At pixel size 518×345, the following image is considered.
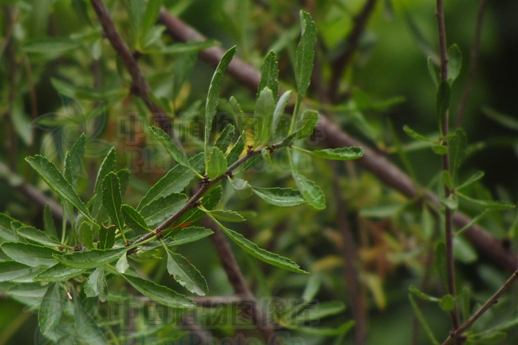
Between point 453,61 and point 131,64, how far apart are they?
277 mm

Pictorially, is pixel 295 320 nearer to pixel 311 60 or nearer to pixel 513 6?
pixel 311 60

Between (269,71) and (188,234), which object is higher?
(269,71)

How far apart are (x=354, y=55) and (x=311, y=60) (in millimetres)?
561

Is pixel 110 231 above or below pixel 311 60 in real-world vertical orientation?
below

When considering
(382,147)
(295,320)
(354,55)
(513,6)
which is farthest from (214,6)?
(513,6)

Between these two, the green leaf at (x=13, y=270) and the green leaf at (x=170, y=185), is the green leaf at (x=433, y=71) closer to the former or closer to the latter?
the green leaf at (x=170, y=185)

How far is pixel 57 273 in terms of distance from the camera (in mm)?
334

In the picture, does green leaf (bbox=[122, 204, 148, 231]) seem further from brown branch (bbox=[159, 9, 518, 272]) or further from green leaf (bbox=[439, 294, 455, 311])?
brown branch (bbox=[159, 9, 518, 272])

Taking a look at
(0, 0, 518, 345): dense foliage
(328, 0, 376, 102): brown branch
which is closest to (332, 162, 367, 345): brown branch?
(0, 0, 518, 345): dense foliage

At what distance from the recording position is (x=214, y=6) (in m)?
1.07

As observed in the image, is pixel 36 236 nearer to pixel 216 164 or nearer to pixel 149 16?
pixel 216 164

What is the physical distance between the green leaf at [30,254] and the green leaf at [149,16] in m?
0.25

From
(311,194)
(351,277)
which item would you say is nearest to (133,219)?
(311,194)

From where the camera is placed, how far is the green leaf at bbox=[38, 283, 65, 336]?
365 mm
